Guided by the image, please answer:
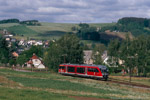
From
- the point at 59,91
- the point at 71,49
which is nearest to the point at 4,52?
the point at 71,49

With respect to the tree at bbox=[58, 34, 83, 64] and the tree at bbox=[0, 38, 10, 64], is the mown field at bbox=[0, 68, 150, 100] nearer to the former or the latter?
the tree at bbox=[58, 34, 83, 64]

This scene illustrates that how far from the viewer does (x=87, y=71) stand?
65.9 metres

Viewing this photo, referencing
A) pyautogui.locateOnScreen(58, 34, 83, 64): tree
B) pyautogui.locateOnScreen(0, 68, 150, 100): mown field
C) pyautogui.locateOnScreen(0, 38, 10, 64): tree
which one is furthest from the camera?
pyautogui.locateOnScreen(0, 38, 10, 64): tree

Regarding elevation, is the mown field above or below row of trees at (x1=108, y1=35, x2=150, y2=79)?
above

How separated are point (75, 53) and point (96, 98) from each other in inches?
2983

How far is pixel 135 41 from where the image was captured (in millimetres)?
107375

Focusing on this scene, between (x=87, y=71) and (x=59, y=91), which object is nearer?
(x=59, y=91)

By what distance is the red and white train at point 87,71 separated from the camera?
62.7 metres

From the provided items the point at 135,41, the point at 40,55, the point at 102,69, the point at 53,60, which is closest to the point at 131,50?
the point at 135,41

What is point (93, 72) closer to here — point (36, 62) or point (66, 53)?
point (66, 53)

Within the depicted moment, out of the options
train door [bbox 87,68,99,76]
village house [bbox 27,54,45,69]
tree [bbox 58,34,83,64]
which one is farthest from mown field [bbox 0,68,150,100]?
village house [bbox 27,54,45,69]

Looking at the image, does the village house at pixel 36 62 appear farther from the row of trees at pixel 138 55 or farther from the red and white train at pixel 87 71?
the red and white train at pixel 87 71

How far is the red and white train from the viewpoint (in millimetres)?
62688

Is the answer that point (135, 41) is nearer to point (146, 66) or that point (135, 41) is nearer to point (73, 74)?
point (146, 66)
